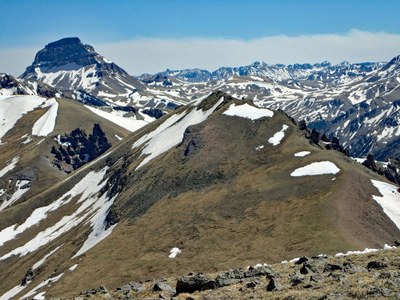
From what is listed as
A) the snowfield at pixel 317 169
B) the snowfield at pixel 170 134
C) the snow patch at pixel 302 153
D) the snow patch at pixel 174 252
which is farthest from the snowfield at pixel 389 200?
the snowfield at pixel 170 134

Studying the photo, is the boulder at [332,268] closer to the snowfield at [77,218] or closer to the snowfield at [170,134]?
the snowfield at [77,218]

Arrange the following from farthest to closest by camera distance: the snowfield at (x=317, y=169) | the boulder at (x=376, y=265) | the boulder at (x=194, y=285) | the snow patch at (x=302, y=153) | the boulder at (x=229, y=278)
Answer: the snow patch at (x=302, y=153)
the snowfield at (x=317, y=169)
the boulder at (x=229, y=278)
the boulder at (x=194, y=285)
the boulder at (x=376, y=265)

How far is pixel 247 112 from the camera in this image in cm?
13050

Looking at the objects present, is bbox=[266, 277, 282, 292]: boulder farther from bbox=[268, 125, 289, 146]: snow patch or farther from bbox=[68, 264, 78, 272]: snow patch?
bbox=[268, 125, 289, 146]: snow patch

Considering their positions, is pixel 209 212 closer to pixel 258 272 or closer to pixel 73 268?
pixel 73 268

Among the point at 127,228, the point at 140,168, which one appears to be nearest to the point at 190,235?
the point at 127,228

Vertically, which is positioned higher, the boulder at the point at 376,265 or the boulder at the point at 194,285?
the boulder at the point at 194,285

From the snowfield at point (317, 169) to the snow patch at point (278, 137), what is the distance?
1833 cm

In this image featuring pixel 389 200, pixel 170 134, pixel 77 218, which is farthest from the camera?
pixel 170 134

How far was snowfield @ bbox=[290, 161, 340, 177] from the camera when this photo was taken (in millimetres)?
87744

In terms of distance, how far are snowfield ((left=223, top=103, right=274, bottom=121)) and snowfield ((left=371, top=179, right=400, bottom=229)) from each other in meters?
42.9

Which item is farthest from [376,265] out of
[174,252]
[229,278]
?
[174,252]

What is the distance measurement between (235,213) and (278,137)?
103ft

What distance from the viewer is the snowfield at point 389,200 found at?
7731cm
